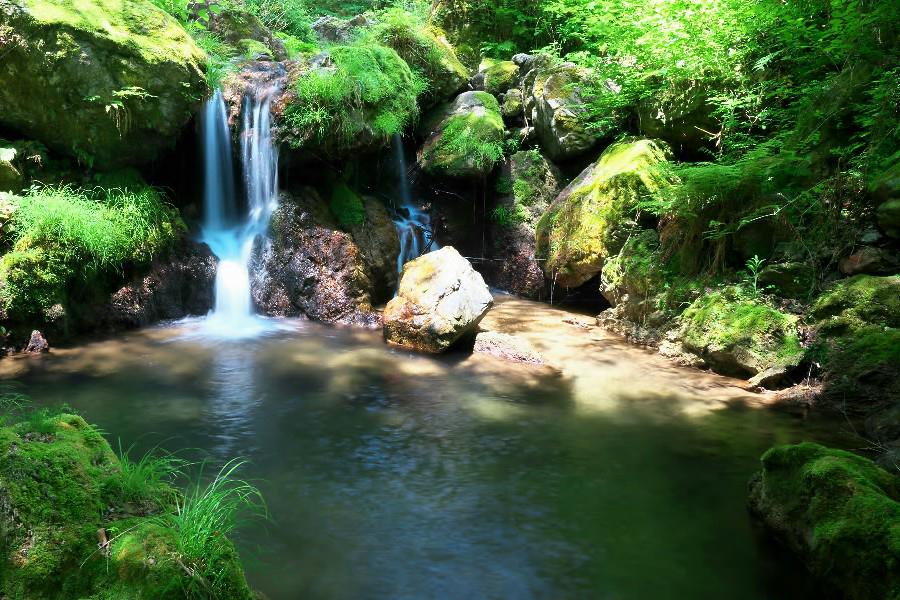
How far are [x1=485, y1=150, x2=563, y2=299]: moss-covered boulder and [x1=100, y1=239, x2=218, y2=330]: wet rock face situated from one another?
5105 millimetres

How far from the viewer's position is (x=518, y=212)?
1161cm

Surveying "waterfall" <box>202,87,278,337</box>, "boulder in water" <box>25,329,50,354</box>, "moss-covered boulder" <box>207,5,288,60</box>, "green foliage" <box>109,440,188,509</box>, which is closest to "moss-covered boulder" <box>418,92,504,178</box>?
"waterfall" <box>202,87,278,337</box>

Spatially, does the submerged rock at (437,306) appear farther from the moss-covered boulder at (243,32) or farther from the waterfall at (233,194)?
the moss-covered boulder at (243,32)

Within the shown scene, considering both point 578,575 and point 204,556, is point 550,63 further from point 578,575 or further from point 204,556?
point 204,556

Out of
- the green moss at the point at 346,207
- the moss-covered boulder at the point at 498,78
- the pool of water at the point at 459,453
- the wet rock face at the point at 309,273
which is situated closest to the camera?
the pool of water at the point at 459,453

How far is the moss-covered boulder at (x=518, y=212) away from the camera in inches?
452

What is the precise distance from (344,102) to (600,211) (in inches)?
168

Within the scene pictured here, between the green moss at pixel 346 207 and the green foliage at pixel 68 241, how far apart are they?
2861 mm

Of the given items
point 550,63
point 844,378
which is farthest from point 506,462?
point 550,63

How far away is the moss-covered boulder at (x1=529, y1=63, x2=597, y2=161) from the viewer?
11078 mm

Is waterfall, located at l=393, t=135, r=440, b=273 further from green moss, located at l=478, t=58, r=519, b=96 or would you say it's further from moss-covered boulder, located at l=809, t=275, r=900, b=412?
moss-covered boulder, located at l=809, t=275, r=900, b=412

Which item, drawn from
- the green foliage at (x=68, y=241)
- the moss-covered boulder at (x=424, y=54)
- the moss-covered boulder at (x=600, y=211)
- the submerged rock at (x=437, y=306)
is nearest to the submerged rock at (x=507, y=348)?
the submerged rock at (x=437, y=306)

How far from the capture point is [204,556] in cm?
230

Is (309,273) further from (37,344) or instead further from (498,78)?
(498,78)
